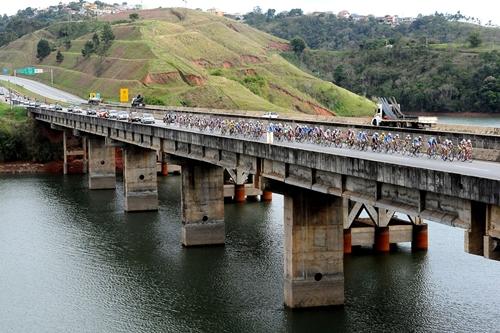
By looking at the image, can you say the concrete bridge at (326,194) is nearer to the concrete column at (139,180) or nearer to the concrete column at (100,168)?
the concrete column at (139,180)

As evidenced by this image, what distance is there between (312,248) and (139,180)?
Result: 38.2m

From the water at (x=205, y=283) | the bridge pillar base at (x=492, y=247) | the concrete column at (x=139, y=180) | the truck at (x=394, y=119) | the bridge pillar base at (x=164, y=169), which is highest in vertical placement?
the truck at (x=394, y=119)

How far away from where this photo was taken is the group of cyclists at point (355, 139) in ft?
122

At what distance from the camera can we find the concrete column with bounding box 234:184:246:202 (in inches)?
3204

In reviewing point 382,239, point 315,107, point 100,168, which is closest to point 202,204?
point 382,239

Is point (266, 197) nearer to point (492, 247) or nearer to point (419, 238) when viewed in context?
point (419, 238)

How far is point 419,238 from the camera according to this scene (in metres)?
56.9

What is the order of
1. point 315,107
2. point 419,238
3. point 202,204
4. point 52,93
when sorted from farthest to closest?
point 315,107
point 52,93
point 202,204
point 419,238

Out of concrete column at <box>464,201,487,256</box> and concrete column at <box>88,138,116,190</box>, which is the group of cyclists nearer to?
concrete column at <box>464,201,487,256</box>

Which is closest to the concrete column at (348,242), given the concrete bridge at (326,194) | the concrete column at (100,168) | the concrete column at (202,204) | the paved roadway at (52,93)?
the concrete bridge at (326,194)

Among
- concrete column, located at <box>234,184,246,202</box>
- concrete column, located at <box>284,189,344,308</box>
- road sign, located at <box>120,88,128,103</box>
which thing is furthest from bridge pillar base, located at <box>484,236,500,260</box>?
road sign, located at <box>120,88,128,103</box>

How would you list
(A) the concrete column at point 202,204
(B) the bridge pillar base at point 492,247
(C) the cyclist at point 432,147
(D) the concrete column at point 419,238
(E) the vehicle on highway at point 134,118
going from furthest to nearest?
1. (E) the vehicle on highway at point 134,118
2. (A) the concrete column at point 202,204
3. (D) the concrete column at point 419,238
4. (C) the cyclist at point 432,147
5. (B) the bridge pillar base at point 492,247

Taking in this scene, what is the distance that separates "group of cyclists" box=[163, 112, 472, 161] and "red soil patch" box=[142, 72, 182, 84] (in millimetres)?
112131

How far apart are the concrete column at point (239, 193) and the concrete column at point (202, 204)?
20.1 m
